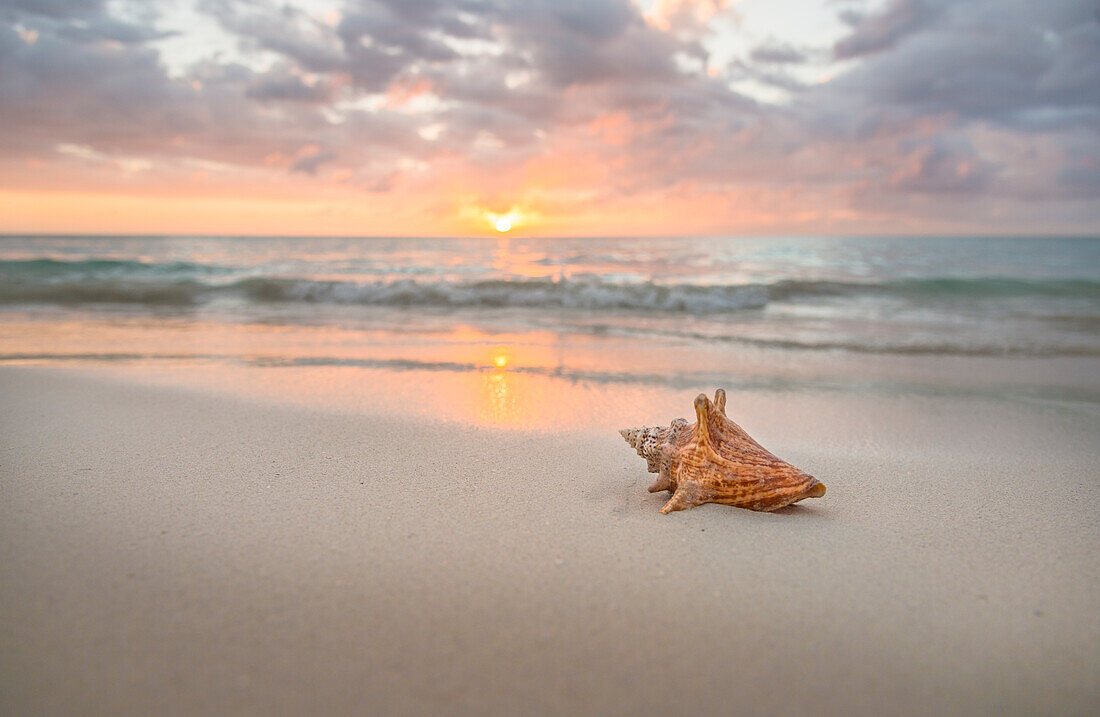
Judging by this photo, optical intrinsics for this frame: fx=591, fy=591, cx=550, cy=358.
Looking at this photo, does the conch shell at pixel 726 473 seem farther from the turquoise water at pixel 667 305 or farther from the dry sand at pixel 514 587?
the turquoise water at pixel 667 305

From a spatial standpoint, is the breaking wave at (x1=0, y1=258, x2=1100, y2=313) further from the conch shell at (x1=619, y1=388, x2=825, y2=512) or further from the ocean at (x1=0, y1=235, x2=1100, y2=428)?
the conch shell at (x1=619, y1=388, x2=825, y2=512)

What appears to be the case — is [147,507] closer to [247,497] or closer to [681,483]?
[247,497]

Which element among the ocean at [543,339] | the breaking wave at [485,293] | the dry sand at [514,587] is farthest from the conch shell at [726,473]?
the breaking wave at [485,293]

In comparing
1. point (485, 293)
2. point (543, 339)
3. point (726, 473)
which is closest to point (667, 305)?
point (485, 293)

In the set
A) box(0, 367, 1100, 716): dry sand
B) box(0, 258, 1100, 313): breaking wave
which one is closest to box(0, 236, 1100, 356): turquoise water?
box(0, 258, 1100, 313): breaking wave

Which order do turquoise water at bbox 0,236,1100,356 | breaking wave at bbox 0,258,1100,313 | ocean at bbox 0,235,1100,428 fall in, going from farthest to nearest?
breaking wave at bbox 0,258,1100,313
turquoise water at bbox 0,236,1100,356
ocean at bbox 0,235,1100,428

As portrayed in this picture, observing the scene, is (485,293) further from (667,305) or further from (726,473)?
(726,473)

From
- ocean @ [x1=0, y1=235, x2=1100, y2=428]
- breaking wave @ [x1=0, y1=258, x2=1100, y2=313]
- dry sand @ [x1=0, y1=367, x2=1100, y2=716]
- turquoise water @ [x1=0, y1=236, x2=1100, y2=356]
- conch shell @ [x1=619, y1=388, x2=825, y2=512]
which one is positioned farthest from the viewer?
breaking wave @ [x1=0, y1=258, x2=1100, y2=313]
